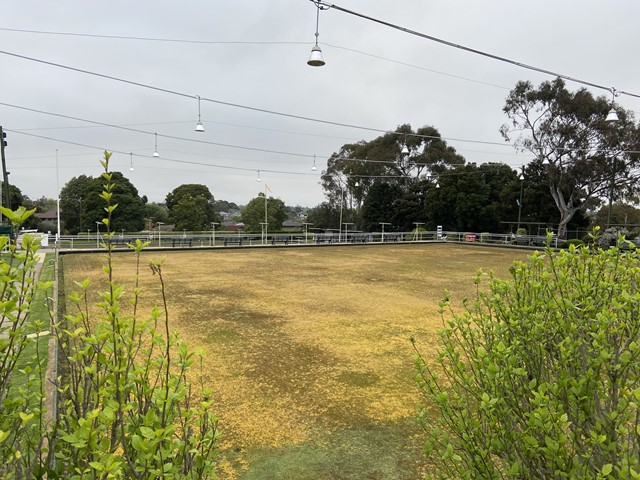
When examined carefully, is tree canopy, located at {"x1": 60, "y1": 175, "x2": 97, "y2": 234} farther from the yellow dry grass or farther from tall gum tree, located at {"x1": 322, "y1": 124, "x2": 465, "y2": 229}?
the yellow dry grass

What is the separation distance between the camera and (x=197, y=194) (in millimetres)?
53438

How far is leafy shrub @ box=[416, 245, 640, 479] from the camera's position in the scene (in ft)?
4.30

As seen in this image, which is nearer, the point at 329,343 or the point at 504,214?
the point at 329,343

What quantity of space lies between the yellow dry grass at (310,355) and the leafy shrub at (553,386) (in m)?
1.48

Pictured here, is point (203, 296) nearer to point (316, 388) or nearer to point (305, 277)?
point (305, 277)

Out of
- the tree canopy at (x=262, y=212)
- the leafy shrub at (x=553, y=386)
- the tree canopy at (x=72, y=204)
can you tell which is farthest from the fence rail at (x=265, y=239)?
the tree canopy at (x=72, y=204)

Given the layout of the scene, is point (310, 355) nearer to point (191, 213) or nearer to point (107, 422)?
point (107, 422)

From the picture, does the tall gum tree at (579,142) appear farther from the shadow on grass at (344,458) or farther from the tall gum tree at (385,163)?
the shadow on grass at (344,458)

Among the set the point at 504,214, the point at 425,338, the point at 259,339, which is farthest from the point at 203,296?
the point at 504,214

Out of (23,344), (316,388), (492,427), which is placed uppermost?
(23,344)

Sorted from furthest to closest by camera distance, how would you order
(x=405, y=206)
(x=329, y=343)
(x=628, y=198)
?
(x=405, y=206), (x=628, y=198), (x=329, y=343)

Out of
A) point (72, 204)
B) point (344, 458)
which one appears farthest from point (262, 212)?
point (344, 458)

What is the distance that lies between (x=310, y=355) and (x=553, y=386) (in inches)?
159

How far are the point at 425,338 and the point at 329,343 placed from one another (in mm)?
1541
